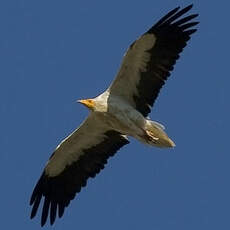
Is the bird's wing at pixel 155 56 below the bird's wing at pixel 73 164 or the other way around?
the other way around

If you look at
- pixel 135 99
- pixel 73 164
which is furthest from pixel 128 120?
pixel 73 164

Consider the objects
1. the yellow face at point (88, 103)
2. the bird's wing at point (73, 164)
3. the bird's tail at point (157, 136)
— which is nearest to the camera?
the bird's tail at point (157, 136)

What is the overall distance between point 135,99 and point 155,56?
908 millimetres

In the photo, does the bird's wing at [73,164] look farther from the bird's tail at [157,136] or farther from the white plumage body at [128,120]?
the bird's tail at [157,136]

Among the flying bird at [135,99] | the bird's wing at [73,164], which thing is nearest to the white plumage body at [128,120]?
the flying bird at [135,99]

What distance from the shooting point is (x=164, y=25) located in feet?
59.5

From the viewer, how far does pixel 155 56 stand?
1816 centimetres

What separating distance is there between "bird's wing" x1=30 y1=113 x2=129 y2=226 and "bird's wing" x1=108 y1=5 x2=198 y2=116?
109 centimetres

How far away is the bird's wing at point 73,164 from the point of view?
1902 cm

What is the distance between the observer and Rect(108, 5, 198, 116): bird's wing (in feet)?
59.0

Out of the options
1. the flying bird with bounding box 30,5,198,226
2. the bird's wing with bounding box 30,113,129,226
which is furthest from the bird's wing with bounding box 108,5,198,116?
the bird's wing with bounding box 30,113,129,226

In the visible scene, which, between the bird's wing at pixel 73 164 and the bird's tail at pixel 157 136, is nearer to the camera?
the bird's tail at pixel 157 136

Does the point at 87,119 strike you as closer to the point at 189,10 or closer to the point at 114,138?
the point at 114,138

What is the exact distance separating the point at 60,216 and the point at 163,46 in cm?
403
